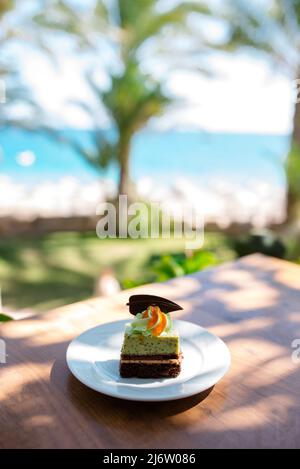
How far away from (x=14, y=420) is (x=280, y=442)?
625 mm

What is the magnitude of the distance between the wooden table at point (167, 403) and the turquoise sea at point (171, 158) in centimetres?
1554

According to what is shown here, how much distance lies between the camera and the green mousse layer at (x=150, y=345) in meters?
1.29

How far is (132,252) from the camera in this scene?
560cm

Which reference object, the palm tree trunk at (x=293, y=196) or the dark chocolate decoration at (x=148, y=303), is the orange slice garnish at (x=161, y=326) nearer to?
the dark chocolate decoration at (x=148, y=303)

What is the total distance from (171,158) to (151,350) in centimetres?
2074

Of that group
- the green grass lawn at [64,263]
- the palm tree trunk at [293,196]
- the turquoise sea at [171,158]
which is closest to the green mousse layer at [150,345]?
the green grass lawn at [64,263]

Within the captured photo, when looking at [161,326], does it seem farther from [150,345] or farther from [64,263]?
[64,263]

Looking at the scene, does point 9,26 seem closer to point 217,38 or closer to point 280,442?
point 217,38

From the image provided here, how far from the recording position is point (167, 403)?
1.20 metres

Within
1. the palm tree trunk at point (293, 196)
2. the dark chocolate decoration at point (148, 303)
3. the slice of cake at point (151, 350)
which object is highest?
the palm tree trunk at point (293, 196)

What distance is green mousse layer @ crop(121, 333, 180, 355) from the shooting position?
129cm

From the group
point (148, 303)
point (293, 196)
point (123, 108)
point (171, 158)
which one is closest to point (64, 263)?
point (123, 108)
